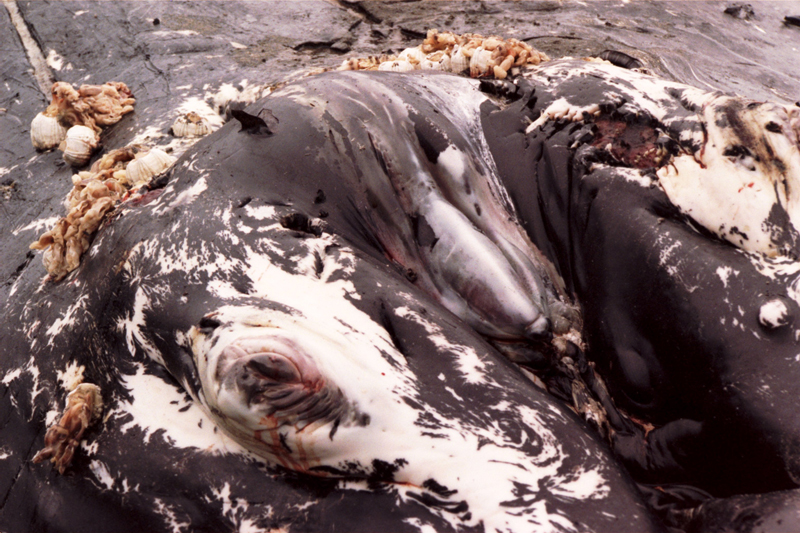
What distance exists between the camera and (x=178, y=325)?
1734 mm

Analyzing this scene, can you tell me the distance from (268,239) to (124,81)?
91.2 inches

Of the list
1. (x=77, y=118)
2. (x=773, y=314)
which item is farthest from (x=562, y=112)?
(x=77, y=118)

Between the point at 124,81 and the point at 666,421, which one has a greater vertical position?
the point at 124,81

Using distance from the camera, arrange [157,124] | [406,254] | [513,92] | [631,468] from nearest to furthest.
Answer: [631,468] → [406,254] → [513,92] → [157,124]

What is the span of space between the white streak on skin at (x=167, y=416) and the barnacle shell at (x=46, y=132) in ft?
6.41

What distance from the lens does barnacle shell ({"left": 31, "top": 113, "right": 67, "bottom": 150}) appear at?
3127 mm

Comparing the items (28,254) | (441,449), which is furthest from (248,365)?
(28,254)

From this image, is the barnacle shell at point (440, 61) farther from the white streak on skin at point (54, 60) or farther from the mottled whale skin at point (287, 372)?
Result: the white streak on skin at point (54, 60)

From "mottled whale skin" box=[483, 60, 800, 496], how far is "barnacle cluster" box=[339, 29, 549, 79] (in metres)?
0.43

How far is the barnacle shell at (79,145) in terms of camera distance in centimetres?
301

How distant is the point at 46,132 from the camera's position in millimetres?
3127

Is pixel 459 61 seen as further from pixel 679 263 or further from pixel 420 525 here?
pixel 420 525

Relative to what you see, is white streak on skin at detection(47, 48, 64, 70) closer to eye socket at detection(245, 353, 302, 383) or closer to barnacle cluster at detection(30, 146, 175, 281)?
barnacle cluster at detection(30, 146, 175, 281)

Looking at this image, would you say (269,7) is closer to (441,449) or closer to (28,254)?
(28,254)
